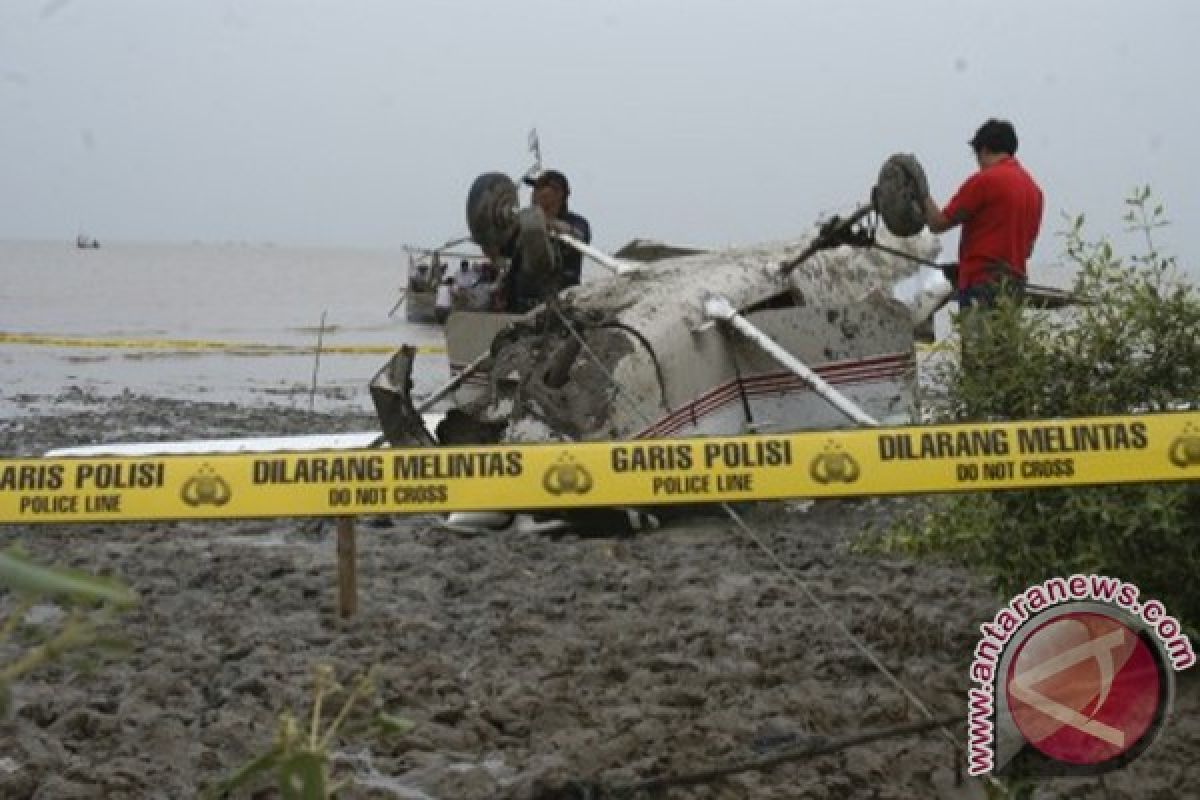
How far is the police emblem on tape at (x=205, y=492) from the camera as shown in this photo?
371cm

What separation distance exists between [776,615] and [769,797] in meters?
2.05

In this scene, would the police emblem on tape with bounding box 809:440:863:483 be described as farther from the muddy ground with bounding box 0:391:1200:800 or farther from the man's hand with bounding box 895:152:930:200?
the man's hand with bounding box 895:152:930:200

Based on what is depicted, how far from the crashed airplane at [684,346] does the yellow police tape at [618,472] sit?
3.12 m

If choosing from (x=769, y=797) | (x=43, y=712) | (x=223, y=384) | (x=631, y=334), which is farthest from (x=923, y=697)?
(x=223, y=384)

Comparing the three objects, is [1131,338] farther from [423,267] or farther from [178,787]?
[423,267]

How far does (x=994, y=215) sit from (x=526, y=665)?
14.3 ft

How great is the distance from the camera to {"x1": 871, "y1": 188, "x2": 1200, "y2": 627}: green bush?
13.6ft

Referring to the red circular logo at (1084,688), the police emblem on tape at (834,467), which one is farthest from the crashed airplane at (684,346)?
the red circular logo at (1084,688)

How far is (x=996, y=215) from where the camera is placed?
7988 millimetres

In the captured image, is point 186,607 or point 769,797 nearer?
point 769,797

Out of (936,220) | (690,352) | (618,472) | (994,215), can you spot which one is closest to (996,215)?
(994,215)

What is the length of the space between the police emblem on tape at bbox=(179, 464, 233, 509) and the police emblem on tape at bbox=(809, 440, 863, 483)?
148cm

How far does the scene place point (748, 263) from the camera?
8969mm

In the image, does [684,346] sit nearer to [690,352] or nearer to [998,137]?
[690,352]
